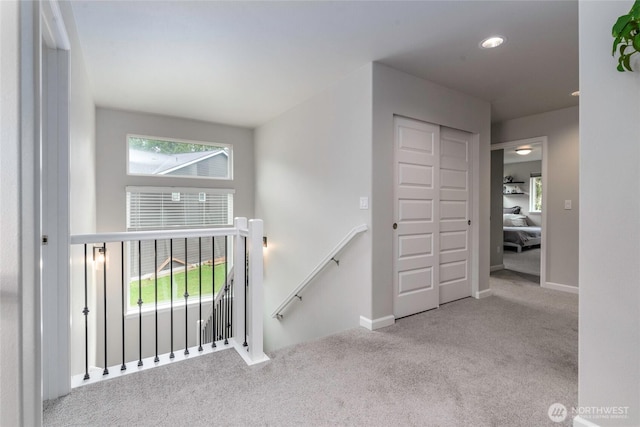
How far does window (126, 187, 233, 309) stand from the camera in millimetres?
4496

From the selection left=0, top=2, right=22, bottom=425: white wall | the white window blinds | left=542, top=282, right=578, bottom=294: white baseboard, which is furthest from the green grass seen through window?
left=542, top=282, right=578, bottom=294: white baseboard

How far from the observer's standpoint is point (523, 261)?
620 cm

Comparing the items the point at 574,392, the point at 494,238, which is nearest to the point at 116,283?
the point at 574,392

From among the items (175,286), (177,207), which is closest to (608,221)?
(177,207)

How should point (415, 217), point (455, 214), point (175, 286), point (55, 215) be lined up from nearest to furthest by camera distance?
point (55, 215), point (415, 217), point (455, 214), point (175, 286)

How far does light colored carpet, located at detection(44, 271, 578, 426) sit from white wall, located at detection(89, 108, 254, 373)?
279cm

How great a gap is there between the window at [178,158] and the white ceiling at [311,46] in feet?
2.94

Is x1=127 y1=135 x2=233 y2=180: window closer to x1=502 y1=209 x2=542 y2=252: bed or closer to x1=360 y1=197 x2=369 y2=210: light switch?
x1=360 y1=197 x2=369 y2=210: light switch

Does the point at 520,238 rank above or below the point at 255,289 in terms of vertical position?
below

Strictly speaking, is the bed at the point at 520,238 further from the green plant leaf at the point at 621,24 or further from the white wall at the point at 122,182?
the white wall at the point at 122,182

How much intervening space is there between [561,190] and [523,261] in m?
2.64

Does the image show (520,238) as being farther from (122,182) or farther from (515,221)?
(122,182)

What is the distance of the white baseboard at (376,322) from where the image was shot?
278cm

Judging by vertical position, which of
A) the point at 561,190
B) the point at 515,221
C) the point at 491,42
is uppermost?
the point at 491,42
